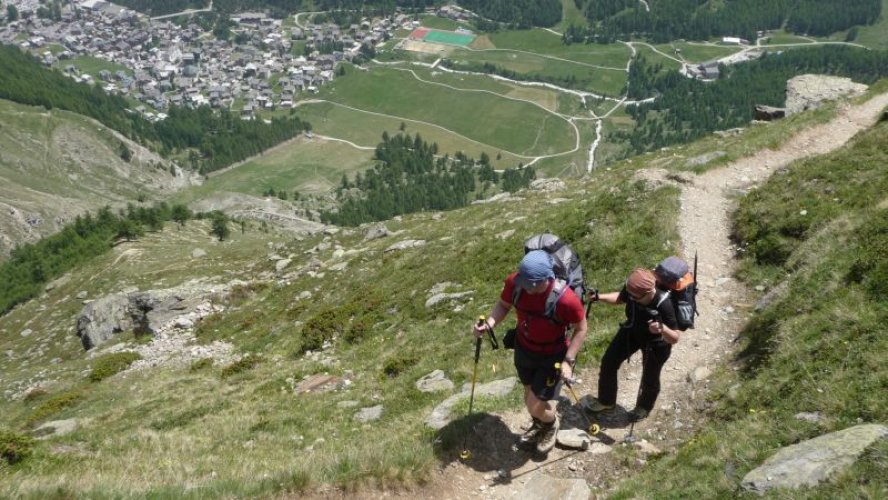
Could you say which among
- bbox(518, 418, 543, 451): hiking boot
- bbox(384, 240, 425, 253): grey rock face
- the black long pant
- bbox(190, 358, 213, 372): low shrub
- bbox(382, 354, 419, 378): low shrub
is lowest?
bbox(190, 358, 213, 372): low shrub

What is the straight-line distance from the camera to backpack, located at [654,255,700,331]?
12.1m

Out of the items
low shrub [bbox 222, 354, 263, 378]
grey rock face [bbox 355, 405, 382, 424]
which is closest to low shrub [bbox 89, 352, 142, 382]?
low shrub [bbox 222, 354, 263, 378]

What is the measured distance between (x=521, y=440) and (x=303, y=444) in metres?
7.40

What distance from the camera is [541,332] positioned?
1193 centimetres

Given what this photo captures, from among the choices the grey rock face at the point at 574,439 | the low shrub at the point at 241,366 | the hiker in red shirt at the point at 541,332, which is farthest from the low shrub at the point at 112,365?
the grey rock face at the point at 574,439

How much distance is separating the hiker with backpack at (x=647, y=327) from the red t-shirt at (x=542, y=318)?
1468mm

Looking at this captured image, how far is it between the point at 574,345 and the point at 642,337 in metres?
2.32

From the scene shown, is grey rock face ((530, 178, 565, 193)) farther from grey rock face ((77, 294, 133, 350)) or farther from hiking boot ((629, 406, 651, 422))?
grey rock face ((77, 294, 133, 350))

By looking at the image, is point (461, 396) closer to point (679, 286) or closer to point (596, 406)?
point (596, 406)

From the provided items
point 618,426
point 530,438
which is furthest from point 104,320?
point 618,426

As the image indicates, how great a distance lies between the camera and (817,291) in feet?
51.0

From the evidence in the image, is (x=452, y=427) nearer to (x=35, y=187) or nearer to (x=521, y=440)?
(x=521, y=440)

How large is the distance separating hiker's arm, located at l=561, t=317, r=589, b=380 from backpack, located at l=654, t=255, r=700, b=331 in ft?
6.73

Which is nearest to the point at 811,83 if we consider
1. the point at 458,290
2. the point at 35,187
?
the point at 458,290
